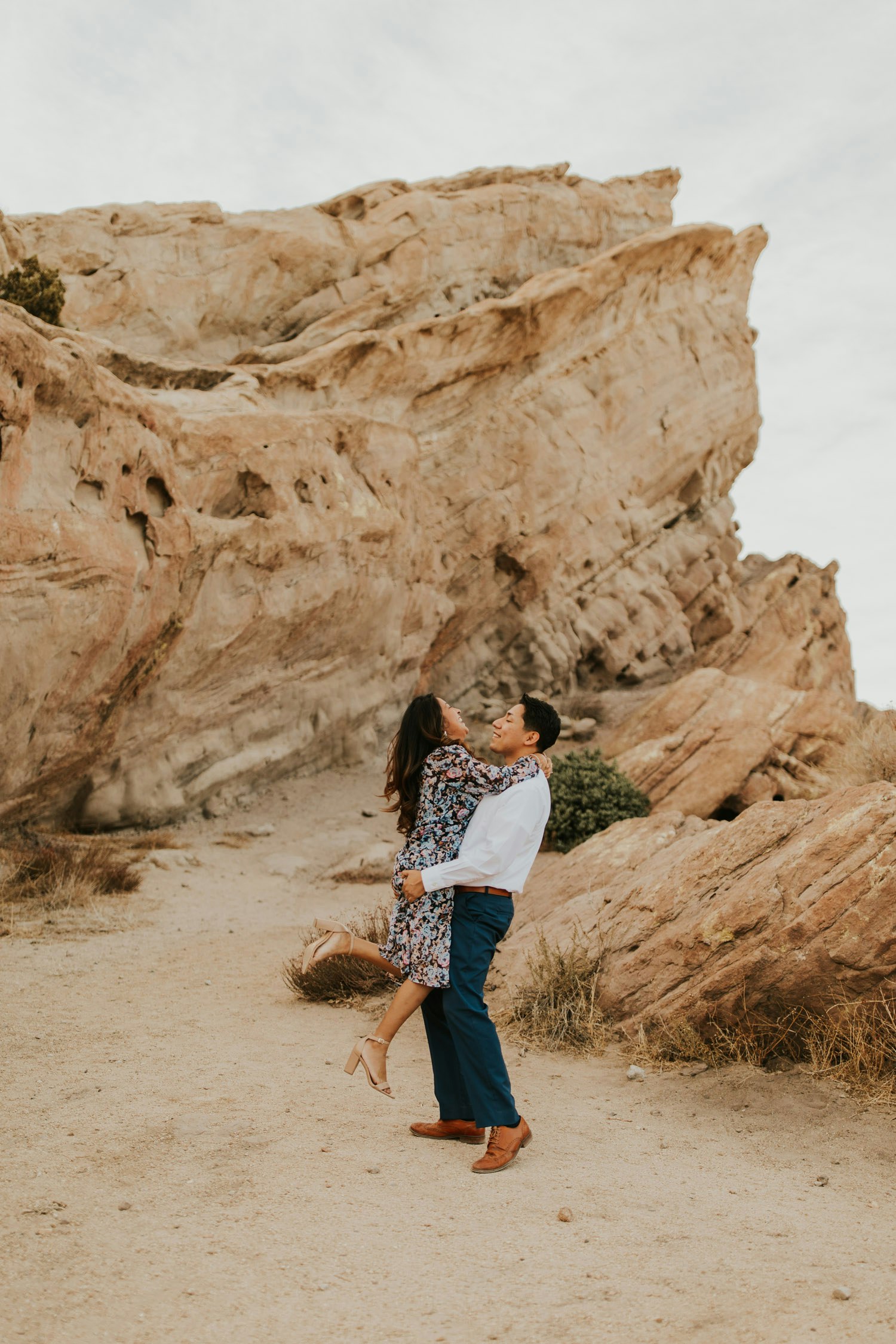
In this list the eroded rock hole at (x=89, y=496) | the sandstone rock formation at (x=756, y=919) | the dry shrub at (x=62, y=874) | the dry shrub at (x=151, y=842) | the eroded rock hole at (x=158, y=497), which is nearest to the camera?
the sandstone rock formation at (x=756, y=919)

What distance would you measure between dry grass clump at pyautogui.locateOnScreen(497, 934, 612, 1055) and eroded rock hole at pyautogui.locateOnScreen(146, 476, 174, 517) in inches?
312

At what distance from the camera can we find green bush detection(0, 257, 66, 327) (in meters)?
14.4

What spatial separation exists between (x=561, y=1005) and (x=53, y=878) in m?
6.16

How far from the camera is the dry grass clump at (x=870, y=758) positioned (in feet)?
34.4

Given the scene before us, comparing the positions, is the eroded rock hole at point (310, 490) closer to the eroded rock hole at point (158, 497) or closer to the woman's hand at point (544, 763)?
the eroded rock hole at point (158, 497)

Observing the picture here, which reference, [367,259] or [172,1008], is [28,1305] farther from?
[367,259]

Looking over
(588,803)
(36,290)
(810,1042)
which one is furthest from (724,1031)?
(36,290)

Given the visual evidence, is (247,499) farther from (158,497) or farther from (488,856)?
(488,856)

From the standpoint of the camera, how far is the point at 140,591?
40.7 feet

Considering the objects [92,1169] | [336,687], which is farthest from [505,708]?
[92,1169]

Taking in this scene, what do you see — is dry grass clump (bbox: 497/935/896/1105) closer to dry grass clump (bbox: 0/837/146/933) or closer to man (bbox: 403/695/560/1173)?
man (bbox: 403/695/560/1173)

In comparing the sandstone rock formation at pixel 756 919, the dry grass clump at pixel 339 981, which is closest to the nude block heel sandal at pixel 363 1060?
the sandstone rock formation at pixel 756 919

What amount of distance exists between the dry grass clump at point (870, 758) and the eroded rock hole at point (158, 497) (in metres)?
8.67

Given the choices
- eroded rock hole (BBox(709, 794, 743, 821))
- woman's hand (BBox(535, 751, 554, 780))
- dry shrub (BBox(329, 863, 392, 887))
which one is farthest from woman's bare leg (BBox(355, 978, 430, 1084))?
eroded rock hole (BBox(709, 794, 743, 821))
